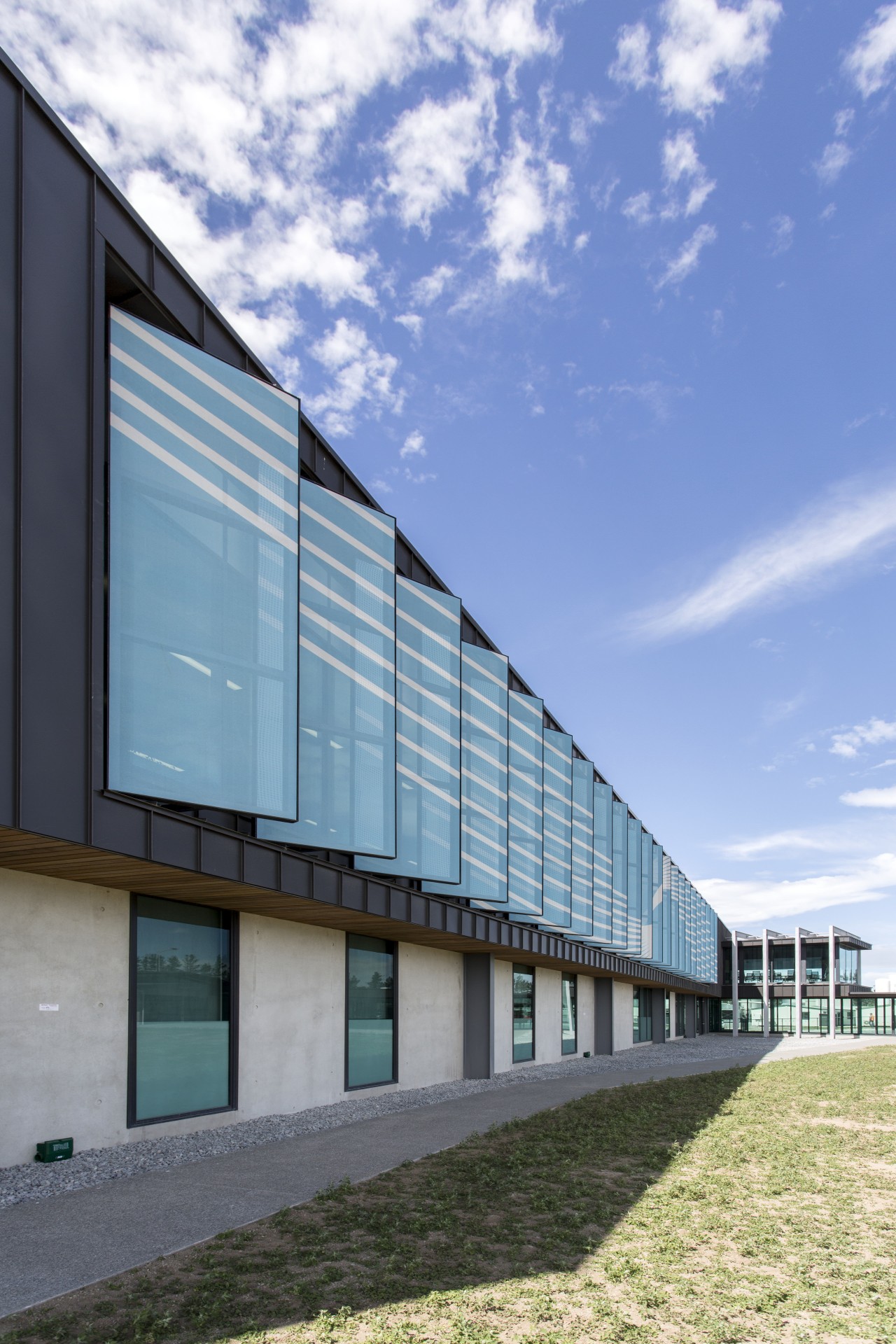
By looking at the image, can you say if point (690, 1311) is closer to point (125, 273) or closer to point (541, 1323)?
point (541, 1323)

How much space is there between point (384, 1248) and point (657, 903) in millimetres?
51332

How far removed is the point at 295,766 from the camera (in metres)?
16.9

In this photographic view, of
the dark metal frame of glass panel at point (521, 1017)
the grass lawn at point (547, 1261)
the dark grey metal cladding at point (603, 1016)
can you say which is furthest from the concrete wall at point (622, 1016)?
the grass lawn at point (547, 1261)

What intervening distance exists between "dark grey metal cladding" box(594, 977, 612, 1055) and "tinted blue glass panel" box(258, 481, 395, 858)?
91.0 ft

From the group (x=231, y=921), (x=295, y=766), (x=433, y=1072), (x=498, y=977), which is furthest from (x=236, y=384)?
(x=498, y=977)

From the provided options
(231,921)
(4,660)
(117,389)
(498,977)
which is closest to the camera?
(4,660)

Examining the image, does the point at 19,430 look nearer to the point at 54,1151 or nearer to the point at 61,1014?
the point at 61,1014

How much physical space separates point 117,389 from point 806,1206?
13.7 metres

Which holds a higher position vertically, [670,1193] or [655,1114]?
[670,1193]

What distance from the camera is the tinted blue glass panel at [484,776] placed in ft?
91.7

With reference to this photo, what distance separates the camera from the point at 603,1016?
45719 millimetres

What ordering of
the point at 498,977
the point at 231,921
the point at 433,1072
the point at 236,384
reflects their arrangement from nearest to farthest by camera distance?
1. the point at 236,384
2. the point at 231,921
3. the point at 433,1072
4. the point at 498,977

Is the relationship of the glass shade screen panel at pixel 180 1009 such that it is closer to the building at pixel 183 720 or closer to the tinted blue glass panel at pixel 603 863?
the building at pixel 183 720

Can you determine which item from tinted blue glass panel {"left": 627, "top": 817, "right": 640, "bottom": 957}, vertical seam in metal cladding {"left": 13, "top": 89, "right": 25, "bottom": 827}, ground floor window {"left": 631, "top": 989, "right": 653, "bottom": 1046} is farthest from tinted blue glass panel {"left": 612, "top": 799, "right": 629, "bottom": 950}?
vertical seam in metal cladding {"left": 13, "top": 89, "right": 25, "bottom": 827}
